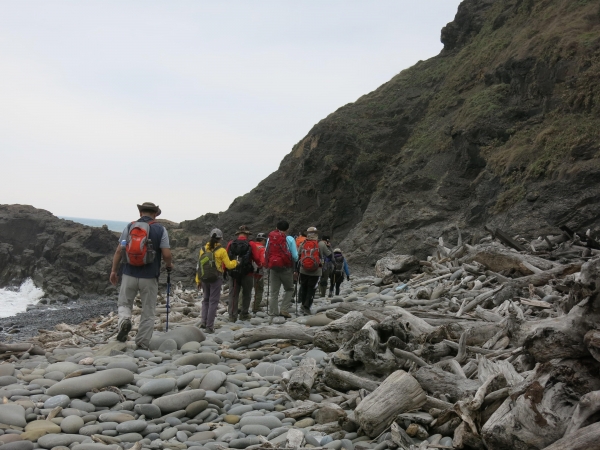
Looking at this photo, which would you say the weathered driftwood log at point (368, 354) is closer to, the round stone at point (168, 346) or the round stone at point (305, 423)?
the round stone at point (305, 423)

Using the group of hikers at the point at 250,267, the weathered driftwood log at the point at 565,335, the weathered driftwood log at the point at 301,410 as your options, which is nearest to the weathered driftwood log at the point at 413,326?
the weathered driftwood log at the point at 301,410

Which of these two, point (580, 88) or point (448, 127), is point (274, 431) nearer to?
point (580, 88)

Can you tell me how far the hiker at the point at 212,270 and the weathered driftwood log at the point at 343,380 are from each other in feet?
13.3

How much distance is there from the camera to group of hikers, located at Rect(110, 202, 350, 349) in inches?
326

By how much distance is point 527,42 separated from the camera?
2719cm

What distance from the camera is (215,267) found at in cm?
1027

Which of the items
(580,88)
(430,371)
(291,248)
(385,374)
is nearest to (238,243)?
(291,248)

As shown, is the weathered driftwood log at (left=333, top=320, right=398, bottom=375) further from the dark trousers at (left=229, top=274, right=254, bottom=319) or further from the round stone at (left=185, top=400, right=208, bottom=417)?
the dark trousers at (left=229, top=274, right=254, bottom=319)

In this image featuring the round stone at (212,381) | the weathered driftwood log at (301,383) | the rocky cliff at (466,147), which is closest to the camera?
the weathered driftwood log at (301,383)

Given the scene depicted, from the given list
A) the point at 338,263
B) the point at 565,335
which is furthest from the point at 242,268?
the point at 565,335

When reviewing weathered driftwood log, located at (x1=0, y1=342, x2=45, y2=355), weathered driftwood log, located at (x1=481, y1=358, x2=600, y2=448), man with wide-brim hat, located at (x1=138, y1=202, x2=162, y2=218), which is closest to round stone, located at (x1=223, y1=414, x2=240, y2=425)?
weathered driftwood log, located at (x1=481, y1=358, x2=600, y2=448)

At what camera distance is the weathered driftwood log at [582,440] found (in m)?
3.44

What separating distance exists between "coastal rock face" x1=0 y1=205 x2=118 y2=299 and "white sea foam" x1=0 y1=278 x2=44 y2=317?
704 millimetres

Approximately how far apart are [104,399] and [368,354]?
308 cm
